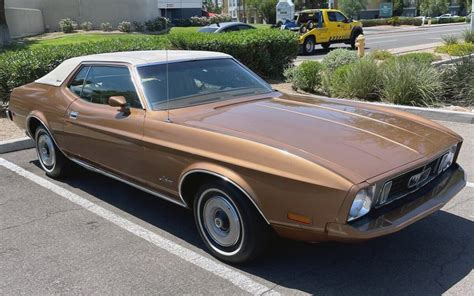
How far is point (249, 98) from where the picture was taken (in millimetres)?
4695

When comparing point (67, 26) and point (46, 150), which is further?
point (67, 26)

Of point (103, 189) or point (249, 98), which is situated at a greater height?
point (249, 98)

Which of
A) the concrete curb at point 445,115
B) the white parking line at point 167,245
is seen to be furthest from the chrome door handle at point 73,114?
the concrete curb at point 445,115

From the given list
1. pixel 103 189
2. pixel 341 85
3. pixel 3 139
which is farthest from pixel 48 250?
pixel 341 85

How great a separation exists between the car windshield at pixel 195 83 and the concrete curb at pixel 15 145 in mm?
3694

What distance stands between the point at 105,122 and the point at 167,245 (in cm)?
132

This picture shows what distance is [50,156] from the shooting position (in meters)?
5.92

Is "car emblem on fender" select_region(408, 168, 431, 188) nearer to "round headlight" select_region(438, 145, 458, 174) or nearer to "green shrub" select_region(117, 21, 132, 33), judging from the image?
"round headlight" select_region(438, 145, 458, 174)

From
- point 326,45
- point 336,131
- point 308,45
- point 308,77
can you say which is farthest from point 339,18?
point 336,131

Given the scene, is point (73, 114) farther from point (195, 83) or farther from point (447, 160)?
point (447, 160)

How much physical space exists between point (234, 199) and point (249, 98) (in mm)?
1437

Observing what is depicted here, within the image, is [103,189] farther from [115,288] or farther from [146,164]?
[115,288]

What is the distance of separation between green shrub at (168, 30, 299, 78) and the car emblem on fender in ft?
28.6

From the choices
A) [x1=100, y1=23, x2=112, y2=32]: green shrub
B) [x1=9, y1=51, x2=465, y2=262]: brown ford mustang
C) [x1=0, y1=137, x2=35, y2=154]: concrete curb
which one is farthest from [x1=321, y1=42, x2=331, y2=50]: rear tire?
[x1=100, y1=23, x2=112, y2=32]: green shrub
